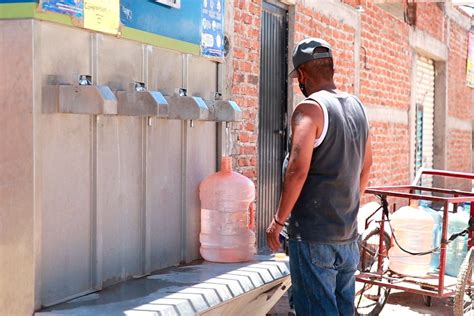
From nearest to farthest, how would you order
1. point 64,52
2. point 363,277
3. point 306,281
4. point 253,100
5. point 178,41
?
point 64,52
point 306,281
point 178,41
point 363,277
point 253,100

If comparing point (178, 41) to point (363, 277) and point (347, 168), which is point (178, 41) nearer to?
point (347, 168)

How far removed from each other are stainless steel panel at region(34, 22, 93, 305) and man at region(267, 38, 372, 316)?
1101 millimetres

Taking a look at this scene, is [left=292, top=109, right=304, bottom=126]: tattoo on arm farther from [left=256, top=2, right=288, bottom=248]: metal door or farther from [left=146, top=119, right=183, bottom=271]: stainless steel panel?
[left=256, top=2, right=288, bottom=248]: metal door

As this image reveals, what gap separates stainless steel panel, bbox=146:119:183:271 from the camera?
493 cm

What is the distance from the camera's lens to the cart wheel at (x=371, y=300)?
688 cm

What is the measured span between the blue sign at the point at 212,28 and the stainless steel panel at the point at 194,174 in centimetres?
54

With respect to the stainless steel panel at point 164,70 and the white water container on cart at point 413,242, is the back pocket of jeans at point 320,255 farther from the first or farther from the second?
the white water container on cart at point 413,242

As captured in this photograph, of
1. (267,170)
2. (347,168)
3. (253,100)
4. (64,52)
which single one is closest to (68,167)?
(64,52)

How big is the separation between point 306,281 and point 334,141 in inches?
32.2

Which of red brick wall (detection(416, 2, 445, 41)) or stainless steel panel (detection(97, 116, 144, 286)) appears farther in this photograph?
red brick wall (detection(416, 2, 445, 41))

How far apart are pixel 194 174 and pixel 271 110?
2.41m

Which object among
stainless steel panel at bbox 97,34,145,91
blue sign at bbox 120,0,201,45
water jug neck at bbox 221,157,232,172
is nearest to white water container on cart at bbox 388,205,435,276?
water jug neck at bbox 221,157,232,172

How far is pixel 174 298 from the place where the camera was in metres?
4.23

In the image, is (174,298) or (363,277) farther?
(363,277)
